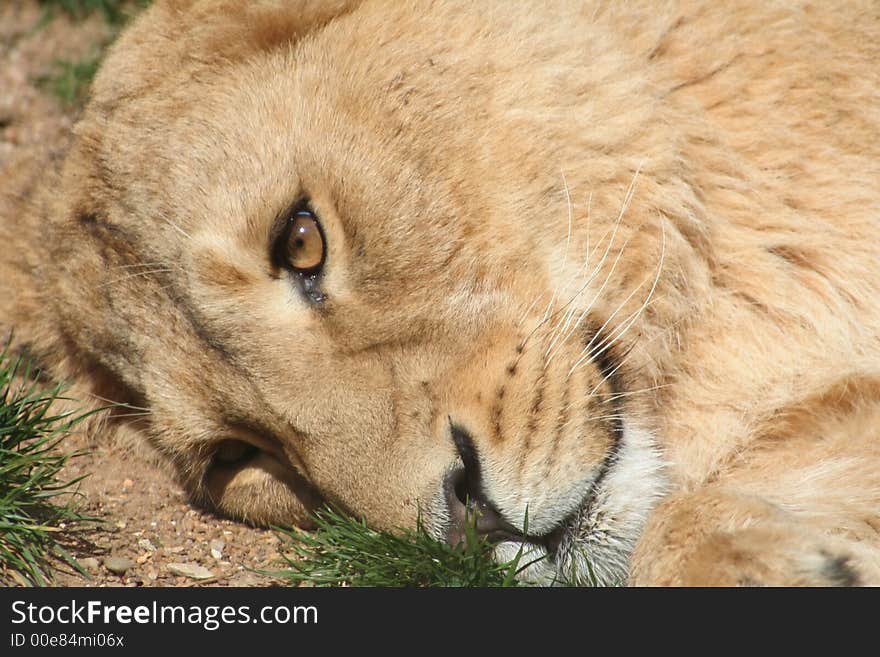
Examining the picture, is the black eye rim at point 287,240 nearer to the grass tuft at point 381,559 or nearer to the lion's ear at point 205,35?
the lion's ear at point 205,35

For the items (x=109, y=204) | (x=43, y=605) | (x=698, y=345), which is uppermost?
(x=109, y=204)

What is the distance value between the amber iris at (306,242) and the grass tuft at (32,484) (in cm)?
108

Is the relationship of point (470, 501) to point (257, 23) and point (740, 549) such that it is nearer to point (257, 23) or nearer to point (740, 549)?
point (740, 549)

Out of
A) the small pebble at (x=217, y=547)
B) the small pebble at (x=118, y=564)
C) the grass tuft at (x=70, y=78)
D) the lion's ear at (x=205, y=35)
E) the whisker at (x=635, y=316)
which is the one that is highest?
the lion's ear at (x=205, y=35)

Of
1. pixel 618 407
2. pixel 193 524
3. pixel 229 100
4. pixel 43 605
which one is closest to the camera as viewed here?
pixel 43 605

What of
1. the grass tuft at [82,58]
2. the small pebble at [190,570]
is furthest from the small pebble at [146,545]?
the grass tuft at [82,58]

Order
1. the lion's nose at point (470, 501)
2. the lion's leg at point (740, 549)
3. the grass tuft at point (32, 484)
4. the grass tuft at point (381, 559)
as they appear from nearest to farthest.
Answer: the lion's leg at point (740, 549) < the lion's nose at point (470, 501) < the grass tuft at point (381, 559) < the grass tuft at point (32, 484)

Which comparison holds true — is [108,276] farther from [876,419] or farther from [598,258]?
[876,419]

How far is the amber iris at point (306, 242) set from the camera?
338 centimetres

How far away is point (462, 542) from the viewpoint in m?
3.11

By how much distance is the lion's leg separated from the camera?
2.75 meters

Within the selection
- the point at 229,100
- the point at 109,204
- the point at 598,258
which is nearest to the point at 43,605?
the point at 109,204

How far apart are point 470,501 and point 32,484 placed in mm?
1587

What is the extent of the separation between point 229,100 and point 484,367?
1.17 metres
